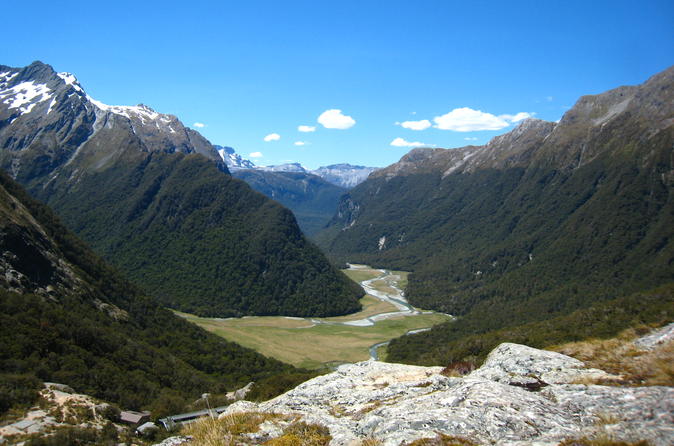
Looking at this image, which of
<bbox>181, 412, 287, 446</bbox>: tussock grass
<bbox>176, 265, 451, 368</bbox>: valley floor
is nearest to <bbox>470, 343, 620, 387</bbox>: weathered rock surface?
<bbox>181, 412, 287, 446</bbox>: tussock grass

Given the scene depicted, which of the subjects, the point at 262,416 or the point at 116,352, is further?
the point at 116,352

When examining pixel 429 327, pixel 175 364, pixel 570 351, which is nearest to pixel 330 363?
pixel 175 364

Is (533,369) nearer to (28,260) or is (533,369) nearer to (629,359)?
(629,359)

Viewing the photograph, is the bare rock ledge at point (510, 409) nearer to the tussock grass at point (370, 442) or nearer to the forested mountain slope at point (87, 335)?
the tussock grass at point (370, 442)

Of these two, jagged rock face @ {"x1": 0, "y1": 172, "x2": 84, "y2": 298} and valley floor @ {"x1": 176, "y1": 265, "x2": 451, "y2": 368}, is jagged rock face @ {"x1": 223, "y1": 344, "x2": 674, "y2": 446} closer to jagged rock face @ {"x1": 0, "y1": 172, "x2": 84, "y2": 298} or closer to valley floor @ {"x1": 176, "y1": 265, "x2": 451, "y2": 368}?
jagged rock face @ {"x1": 0, "y1": 172, "x2": 84, "y2": 298}

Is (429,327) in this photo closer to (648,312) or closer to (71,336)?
(648,312)
